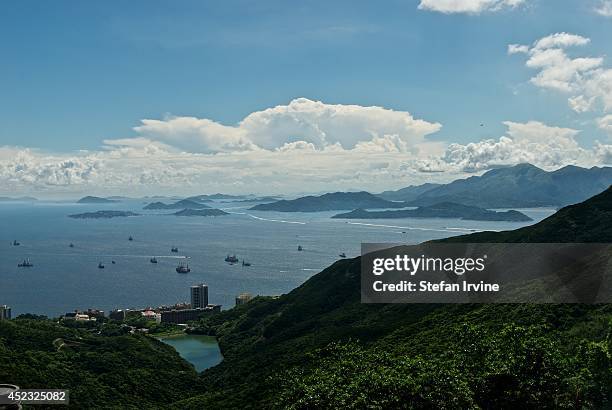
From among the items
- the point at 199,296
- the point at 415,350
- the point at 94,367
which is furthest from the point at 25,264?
the point at 415,350

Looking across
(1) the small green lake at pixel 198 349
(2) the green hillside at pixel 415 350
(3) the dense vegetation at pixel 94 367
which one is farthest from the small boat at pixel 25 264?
(3) the dense vegetation at pixel 94 367

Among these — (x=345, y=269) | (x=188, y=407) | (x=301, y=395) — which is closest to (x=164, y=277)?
(x=345, y=269)

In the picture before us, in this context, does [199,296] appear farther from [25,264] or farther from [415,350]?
[415,350]

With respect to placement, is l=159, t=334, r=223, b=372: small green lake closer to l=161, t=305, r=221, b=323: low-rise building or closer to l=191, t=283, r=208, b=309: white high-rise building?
l=161, t=305, r=221, b=323: low-rise building

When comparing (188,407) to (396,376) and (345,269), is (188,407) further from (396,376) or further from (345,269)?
(345,269)

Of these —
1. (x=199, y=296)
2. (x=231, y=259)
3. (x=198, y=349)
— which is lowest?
(x=198, y=349)

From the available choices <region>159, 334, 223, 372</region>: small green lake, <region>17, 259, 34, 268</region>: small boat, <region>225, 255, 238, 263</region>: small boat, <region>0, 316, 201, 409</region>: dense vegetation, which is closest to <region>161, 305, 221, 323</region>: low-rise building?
<region>159, 334, 223, 372</region>: small green lake

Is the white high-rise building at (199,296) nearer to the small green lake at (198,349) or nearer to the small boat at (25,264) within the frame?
the small green lake at (198,349)
